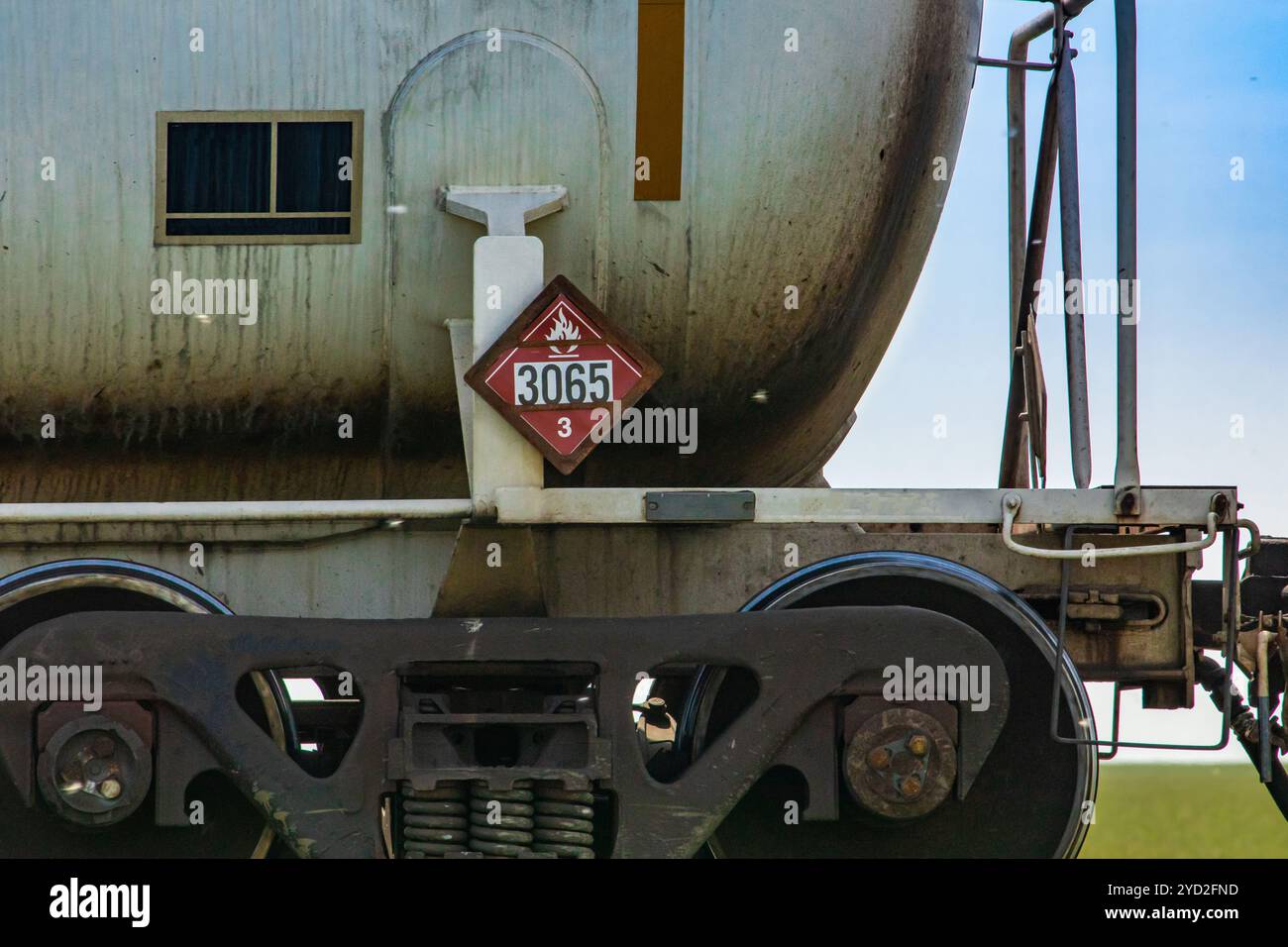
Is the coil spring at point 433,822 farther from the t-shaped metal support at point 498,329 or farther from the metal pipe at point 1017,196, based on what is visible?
the metal pipe at point 1017,196

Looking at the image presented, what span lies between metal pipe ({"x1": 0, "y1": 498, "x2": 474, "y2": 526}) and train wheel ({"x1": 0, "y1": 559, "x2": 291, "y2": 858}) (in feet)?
0.94

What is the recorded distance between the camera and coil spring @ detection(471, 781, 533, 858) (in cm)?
356

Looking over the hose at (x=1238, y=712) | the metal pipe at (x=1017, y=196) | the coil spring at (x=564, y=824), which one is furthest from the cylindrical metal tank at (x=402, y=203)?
the hose at (x=1238, y=712)

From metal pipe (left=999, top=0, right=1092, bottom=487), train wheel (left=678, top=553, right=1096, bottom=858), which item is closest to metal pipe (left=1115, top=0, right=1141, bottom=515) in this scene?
train wheel (left=678, top=553, right=1096, bottom=858)

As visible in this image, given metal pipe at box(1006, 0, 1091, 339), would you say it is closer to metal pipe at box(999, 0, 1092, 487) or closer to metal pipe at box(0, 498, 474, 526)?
metal pipe at box(999, 0, 1092, 487)

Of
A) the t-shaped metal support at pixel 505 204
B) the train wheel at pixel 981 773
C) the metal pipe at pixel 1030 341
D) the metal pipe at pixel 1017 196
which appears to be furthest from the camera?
the metal pipe at pixel 1017 196

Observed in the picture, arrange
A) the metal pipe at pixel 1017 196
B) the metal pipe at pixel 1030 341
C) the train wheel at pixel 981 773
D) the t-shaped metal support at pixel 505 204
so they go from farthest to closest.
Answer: the metal pipe at pixel 1017 196, the metal pipe at pixel 1030 341, the train wheel at pixel 981 773, the t-shaped metal support at pixel 505 204

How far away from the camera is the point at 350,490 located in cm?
406

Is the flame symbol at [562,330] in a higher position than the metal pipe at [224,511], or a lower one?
higher

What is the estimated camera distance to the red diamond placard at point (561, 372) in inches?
143

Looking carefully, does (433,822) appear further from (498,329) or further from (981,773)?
(981,773)

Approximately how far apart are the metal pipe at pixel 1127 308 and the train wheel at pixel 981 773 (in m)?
0.42

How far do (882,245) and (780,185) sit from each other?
1.21ft

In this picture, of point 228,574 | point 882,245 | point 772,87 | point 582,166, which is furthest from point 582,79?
point 228,574
